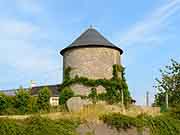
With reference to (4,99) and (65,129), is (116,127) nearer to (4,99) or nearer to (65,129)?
(65,129)

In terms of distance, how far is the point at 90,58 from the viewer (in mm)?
38344

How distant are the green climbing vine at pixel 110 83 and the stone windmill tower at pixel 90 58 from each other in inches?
14.4

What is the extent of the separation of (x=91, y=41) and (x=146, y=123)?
19.8 meters

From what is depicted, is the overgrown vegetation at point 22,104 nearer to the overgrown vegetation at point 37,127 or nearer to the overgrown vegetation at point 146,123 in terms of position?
the overgrown vegetation at point 37,127

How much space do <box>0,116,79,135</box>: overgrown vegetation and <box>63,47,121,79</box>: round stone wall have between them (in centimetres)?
1920

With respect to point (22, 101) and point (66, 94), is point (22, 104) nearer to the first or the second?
point (22, 101)

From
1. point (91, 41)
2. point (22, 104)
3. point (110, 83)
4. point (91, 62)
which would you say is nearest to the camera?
point (22, 104)

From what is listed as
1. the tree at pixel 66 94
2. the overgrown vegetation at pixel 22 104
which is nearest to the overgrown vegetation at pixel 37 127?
the overgrown vegetation at pixel 22 104

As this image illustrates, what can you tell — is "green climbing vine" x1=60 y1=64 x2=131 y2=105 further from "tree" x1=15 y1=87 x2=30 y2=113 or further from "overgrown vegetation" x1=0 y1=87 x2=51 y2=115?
"tree" x1=15 y1=87 x2=30 y2=113

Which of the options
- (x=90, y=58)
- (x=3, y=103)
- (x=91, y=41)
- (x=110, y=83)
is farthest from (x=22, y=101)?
(x=91, y=41)

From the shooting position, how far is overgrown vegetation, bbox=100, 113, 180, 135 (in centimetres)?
1981

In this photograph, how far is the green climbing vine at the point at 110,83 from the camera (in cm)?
3769

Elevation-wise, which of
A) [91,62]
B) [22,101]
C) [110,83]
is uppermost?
[91,62]

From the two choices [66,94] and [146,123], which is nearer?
[146,123]
